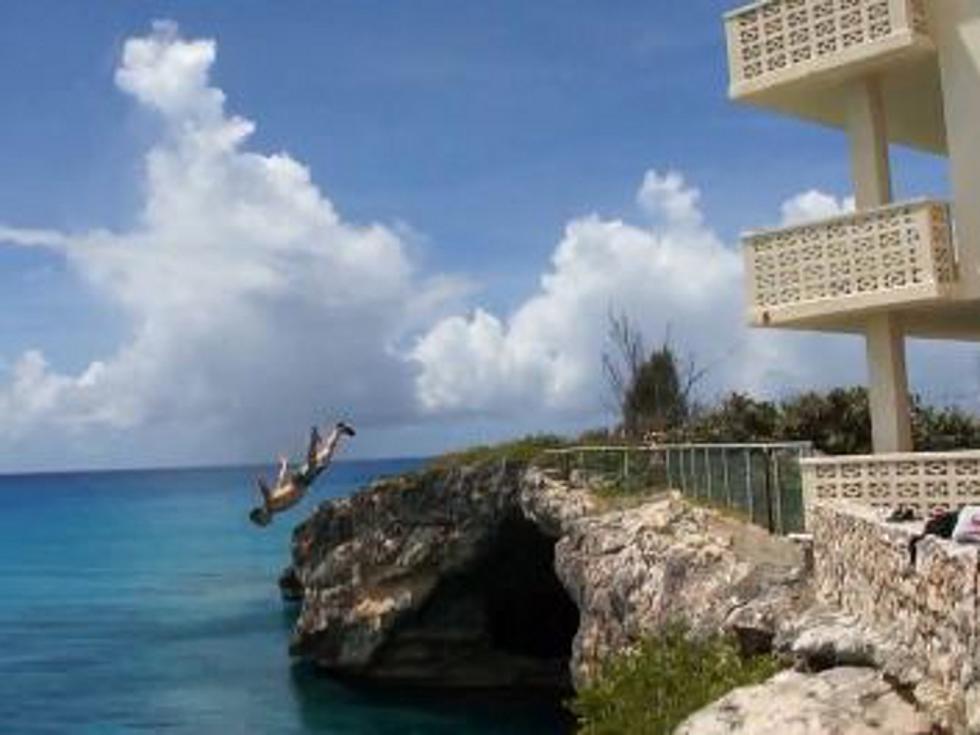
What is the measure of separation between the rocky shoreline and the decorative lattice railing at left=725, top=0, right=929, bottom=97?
7.19 metres

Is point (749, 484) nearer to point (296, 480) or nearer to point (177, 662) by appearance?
point (296, 480)

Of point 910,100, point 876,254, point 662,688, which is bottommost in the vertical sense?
point 662,688

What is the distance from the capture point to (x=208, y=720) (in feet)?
117

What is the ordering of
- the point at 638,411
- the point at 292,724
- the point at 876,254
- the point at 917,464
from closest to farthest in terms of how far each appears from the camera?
the point at 917,464 → the point at 876,254 → the point at 292,724 → the point at 638,411

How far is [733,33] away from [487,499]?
53.9 ft

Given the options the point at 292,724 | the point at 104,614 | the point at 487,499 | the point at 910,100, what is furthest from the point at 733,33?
the point at 104,614

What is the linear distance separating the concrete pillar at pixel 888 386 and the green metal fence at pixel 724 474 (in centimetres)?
112

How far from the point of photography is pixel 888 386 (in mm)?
20875

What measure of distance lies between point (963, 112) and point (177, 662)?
111 ft

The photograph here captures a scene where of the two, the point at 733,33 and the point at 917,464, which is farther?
the point at 733,33

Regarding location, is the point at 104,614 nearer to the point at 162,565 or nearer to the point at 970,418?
the point at 162,565

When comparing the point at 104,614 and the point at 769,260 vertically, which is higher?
the point at 769,260

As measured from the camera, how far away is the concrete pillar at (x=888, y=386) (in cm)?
2077

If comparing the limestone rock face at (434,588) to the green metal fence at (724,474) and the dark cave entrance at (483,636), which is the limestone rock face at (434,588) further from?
the green metal fence at (724,474)
